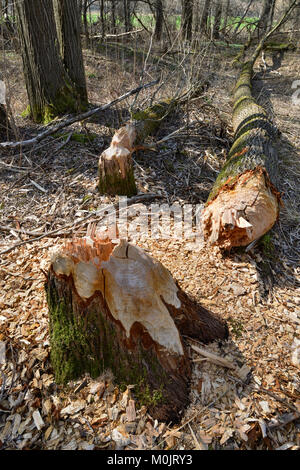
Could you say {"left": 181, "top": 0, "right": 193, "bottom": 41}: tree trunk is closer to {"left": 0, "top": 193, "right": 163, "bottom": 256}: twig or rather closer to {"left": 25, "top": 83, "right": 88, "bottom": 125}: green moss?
{"left": 25, "top": 83, "right": 88, "bottom": 125}: green moss

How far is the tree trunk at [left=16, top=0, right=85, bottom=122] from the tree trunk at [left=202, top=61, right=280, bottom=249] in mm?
3168

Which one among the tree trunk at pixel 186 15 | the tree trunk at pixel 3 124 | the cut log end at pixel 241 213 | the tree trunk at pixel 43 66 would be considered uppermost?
the tree trunk at pixel 186 15

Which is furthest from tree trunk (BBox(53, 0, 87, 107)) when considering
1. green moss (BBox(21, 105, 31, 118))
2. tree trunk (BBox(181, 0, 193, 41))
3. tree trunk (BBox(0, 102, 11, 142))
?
tree trunk (BBox(181, 0, 193, 41))

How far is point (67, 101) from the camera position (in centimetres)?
535

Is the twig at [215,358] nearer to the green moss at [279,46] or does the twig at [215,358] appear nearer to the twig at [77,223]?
the twig at [77,223]

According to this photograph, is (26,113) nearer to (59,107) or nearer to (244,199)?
(59,107)

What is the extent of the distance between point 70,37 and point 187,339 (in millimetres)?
5724

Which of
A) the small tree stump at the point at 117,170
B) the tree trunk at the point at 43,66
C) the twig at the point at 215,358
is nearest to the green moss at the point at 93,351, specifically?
the twig at the point at 215,358

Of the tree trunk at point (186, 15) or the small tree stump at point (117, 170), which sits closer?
the small tree stump at point (117, 170)

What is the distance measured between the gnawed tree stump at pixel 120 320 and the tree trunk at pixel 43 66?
14.4ft

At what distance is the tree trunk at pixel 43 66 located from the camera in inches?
182

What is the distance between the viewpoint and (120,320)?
158 centimetres

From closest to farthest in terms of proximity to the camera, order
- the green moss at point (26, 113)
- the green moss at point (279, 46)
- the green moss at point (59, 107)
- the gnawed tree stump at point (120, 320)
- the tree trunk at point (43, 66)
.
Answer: the gnawed tree stump at point (120, 320) → the tree trunk at point (43, 66) → the green moss at point (59, 107) → the green moss at point (26, 113) → the green moss at point (279, 46)

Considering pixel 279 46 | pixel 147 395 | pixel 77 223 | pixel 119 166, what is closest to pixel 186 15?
pixel 119 166
